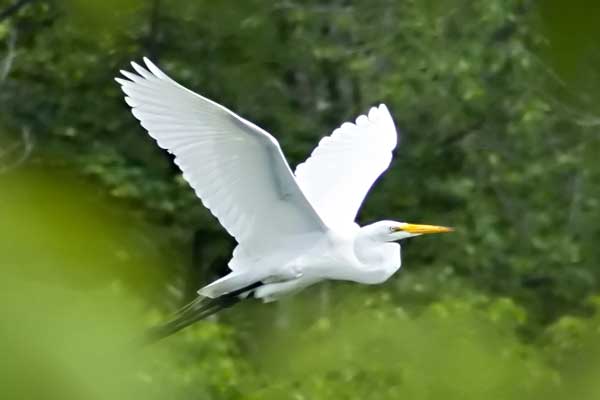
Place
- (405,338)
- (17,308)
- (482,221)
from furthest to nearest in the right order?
(482,221) < (405,338) < (17,308)

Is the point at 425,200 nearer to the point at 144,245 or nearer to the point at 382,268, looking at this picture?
the point at 382,268

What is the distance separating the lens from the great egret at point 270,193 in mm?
2721

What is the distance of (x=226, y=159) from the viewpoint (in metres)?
2.92

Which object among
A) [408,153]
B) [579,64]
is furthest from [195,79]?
[579,64]

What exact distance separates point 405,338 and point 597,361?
2.9 inches

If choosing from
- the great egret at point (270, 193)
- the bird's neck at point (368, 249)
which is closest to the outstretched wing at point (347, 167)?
the great egret at point (270, 193)

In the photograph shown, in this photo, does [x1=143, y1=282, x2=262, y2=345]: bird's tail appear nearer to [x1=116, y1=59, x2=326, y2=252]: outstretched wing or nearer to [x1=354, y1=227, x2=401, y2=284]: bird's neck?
[x1=116, y1=59, x2=326, y2=252]: outstretched wing

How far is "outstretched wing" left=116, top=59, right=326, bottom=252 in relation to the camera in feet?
8.64

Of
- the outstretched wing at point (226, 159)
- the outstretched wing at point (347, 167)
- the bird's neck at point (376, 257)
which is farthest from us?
the outstretched wing at point (347, 167)

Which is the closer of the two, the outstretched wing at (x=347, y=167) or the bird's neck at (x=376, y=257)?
the bird's neck at (x=376, y=257)

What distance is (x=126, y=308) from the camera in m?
0.32

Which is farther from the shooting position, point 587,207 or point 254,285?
point 254,285

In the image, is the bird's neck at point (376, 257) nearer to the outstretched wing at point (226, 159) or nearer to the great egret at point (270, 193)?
the great egret at point (270, 193)

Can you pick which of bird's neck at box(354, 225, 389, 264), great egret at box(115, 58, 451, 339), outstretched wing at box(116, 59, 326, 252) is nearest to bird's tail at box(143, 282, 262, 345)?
great egret at box(115, 58, 451, 339)
